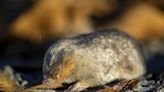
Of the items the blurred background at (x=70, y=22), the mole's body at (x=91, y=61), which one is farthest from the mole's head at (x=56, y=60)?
the blurred background at (x=70, y=22)

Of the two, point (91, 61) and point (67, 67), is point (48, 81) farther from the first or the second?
point (91, 61)

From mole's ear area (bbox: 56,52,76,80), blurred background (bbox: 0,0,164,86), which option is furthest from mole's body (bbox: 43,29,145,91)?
blurred background (bbox: 0,0,164,86)

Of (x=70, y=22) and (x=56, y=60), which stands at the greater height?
(x=70, y=22)

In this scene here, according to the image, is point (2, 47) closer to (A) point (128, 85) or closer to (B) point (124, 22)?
(B) point (124, 22)

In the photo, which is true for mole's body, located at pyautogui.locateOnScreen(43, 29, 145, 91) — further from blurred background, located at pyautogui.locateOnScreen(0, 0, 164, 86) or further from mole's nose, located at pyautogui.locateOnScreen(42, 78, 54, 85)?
blurred background, located at pyautogui.locateOnScreen(0, 0, 164, 86)

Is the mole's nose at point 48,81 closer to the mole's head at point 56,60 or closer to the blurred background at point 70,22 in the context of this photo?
the mole's head at point 56,60

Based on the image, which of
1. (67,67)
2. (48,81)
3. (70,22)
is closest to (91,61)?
(67,67)

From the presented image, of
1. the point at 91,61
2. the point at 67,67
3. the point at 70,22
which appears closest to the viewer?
the point at 67,67

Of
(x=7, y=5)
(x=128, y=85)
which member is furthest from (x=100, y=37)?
(x=7, y=5)
